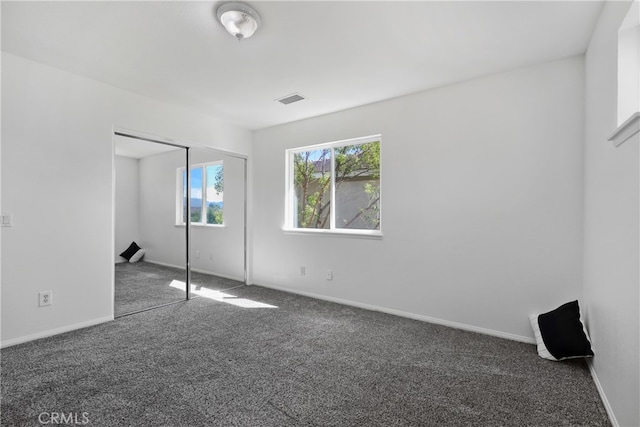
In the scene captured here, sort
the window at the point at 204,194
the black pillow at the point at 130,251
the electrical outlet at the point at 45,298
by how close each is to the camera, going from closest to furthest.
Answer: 1. the electrical outlet at the point at 45,298
2. the black pillow at the point at 130,251
3. the window at the point at 204,194

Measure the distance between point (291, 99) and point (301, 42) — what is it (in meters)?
1.17

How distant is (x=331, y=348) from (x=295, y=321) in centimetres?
72

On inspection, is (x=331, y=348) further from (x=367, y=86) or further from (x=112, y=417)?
(x=367, y=86)

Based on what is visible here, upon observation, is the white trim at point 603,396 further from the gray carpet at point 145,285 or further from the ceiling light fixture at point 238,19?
the gray carpet at point 145,285

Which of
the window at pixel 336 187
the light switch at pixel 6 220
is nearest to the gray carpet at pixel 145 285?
the light switch at pixel 6 220

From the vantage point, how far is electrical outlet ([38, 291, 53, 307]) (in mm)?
2658

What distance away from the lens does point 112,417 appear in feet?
5.36

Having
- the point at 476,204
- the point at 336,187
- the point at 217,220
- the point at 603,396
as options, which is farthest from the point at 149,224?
the point at 603,396

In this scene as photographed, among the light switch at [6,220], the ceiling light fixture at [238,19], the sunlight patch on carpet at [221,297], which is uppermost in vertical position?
the ceiling light fixture at [238,19]

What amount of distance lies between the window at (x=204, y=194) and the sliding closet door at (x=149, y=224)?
2cm

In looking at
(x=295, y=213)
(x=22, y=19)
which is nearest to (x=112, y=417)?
(x=22, y=19)

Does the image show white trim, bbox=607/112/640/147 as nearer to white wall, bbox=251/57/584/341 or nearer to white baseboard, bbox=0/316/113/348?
white wall, bbox=251/57/584/341

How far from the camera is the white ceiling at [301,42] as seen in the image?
1.95 metres

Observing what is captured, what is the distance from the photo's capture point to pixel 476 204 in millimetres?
2898
